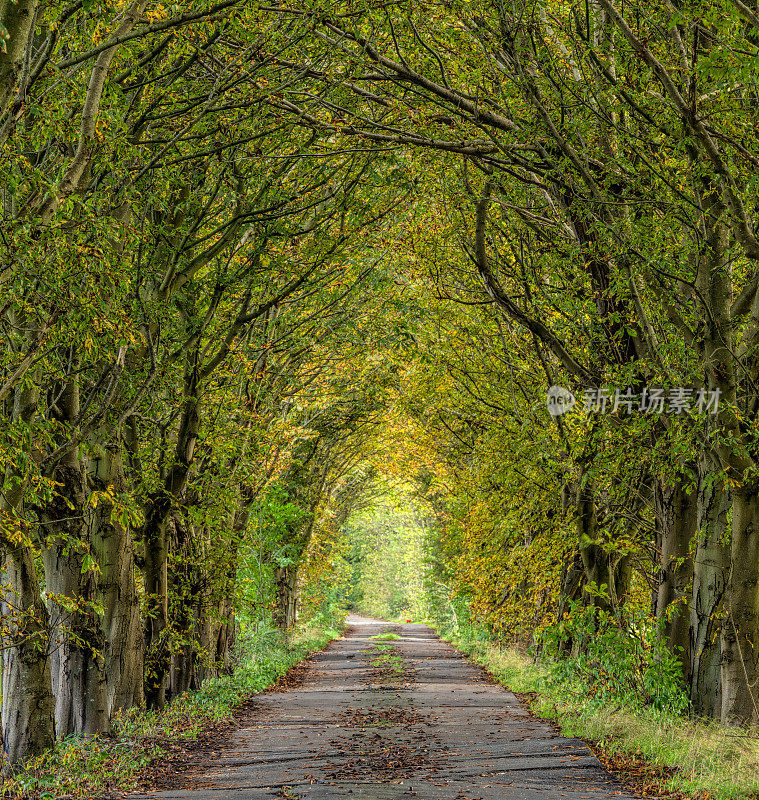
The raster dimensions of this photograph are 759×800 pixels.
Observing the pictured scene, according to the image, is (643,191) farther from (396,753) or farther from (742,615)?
(396,753)

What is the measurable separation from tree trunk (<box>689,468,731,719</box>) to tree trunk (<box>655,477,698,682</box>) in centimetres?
54

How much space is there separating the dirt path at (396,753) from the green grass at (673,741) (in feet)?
1.17

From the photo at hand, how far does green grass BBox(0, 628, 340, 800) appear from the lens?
24.1 ft

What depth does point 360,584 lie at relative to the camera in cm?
7088

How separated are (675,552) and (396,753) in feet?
13.8

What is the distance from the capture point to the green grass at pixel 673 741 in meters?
6.90

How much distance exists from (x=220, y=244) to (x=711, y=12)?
6585 mm

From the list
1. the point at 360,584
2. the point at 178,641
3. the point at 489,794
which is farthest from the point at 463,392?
the point at 360,584

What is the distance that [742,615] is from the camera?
8.87m

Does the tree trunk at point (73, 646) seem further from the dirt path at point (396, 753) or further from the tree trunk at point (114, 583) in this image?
the dirt path at point (396, 753)

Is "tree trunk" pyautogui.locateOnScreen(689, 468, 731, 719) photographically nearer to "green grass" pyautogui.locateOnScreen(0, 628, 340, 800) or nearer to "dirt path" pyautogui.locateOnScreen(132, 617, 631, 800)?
"dirt path" pyautogui.locateOnScreen(132, 617, 631, 800)

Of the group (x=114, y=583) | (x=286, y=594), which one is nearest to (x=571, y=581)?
(x=114, y=583)

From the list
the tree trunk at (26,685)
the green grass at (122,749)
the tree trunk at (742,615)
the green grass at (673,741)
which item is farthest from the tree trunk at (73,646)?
the tree trunk at (742,615)

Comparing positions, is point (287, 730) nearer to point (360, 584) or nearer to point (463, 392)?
point (463, 392)
